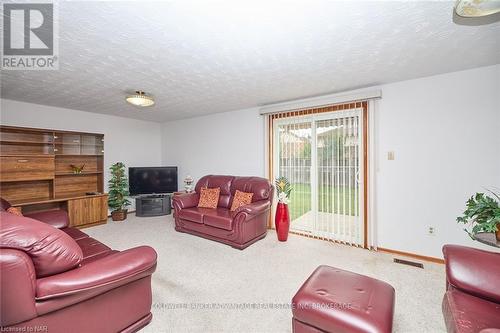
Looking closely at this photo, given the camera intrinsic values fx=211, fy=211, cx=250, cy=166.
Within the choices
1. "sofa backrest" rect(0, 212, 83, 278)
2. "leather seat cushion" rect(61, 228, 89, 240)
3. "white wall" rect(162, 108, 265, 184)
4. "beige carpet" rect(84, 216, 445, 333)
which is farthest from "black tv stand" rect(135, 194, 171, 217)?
"sofa backrest" rect(0, 212, 83, 278)

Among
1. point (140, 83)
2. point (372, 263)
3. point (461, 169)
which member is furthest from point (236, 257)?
point (461, 169)

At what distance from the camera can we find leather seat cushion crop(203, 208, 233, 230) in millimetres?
3316

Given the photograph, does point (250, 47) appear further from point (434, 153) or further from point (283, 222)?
point (434, 153)

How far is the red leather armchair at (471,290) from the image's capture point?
1.17 meters

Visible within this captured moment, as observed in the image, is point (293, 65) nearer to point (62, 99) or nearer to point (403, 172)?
point (403, 172)

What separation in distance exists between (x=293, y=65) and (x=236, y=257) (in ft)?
8.56

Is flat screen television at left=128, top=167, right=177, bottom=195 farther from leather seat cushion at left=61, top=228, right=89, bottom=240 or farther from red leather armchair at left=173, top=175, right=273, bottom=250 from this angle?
leather seat cushion at left=61, top=228, right=89, bottom=240

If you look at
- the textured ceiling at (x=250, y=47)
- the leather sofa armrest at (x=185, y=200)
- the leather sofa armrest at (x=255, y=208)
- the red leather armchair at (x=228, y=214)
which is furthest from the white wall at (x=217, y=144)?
the textured ceiling at (x=250, y=47)

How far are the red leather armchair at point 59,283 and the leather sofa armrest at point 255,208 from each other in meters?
1.73

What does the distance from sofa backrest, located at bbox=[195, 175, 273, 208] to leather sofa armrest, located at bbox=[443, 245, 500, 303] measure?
255 centimetres

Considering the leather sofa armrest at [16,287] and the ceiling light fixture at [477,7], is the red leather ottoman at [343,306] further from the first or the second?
the ceiling light fixture at [477,7]

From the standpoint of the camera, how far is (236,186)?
4.15 metres

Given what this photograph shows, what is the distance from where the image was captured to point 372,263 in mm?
2783

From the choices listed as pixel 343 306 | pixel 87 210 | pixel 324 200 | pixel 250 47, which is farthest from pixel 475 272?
pixel 87 210
